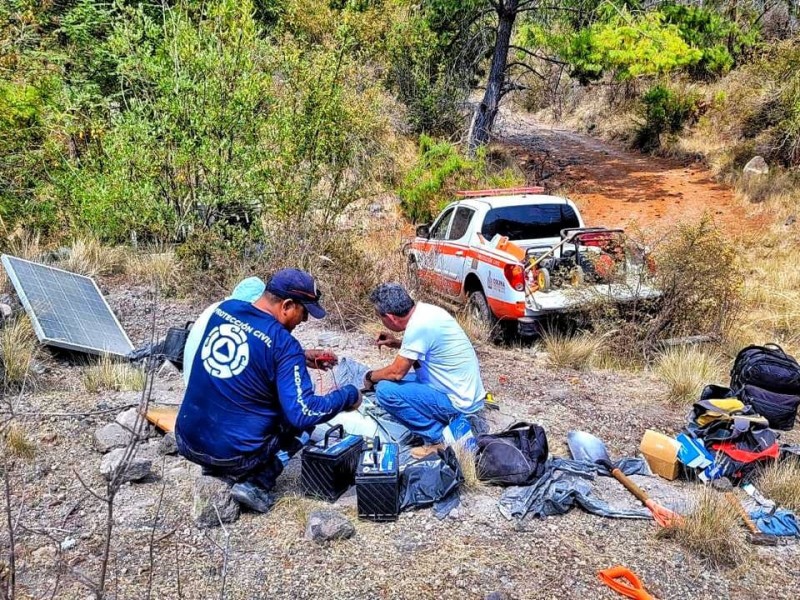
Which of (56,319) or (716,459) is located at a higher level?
(716,459)

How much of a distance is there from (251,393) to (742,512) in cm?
290

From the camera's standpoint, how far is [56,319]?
261 inches

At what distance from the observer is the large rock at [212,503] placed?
3.86 meters

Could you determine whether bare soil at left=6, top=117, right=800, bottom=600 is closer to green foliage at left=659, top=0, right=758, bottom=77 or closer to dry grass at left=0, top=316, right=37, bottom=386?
dry grass at left=0, top=316, right=37, bottom=386

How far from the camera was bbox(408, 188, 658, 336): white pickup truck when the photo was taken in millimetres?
7387

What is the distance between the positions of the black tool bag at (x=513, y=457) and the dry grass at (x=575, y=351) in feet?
8.13

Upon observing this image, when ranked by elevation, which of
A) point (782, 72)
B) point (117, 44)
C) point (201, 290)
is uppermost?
point (782, 72)

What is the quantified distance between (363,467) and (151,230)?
277 inches

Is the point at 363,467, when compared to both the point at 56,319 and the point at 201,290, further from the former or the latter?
the point at 201,290

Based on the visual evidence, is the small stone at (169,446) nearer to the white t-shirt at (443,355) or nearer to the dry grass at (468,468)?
the white t-shirt at (443,355)

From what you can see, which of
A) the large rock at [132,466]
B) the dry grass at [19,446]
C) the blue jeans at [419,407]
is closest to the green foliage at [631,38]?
the blue jeans at [419,407]

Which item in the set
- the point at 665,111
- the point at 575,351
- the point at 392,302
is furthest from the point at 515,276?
the point at 665,111

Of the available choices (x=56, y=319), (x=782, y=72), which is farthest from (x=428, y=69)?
(x=56, y=319)

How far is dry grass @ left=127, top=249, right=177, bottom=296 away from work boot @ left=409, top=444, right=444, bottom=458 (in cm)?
526
